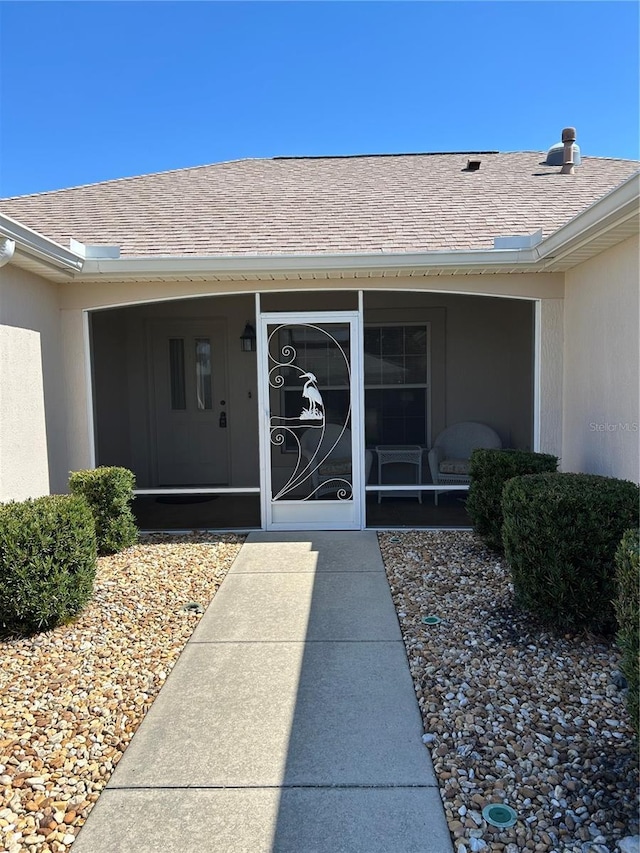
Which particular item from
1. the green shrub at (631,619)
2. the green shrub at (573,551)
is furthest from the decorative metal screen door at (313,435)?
the green shrub at (631,619)

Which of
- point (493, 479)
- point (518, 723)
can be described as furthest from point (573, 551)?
point (493, 479)

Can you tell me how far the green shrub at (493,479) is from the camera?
5.66 meters

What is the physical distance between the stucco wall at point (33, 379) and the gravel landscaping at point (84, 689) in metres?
1.24

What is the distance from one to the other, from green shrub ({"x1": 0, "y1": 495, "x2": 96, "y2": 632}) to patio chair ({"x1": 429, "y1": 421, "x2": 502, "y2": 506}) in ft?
16.6

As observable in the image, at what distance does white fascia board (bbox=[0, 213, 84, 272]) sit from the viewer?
187 inches

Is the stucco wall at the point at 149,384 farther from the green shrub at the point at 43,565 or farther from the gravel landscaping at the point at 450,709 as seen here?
the green shrub at the point at 43,565

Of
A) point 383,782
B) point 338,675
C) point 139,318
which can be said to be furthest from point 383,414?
point 383,782

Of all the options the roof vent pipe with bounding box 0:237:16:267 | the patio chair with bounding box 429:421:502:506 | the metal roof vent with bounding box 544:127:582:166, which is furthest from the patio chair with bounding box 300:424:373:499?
the metal roof vent with bounding box 544:127:582:166

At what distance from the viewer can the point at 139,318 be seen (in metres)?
9.69

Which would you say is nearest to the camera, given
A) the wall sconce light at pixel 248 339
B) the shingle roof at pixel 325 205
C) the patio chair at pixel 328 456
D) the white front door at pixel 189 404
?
A: the shingle roof at pixel 325 205

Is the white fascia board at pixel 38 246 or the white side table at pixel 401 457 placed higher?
the white fascia board at pixel 38 246

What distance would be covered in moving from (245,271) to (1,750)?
459 centimetres

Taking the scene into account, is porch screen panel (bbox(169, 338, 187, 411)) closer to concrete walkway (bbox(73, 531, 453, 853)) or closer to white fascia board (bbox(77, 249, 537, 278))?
white fascia board (bbox(77, 249, 537, 278))

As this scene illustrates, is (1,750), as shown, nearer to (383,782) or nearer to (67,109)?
(383,782)
